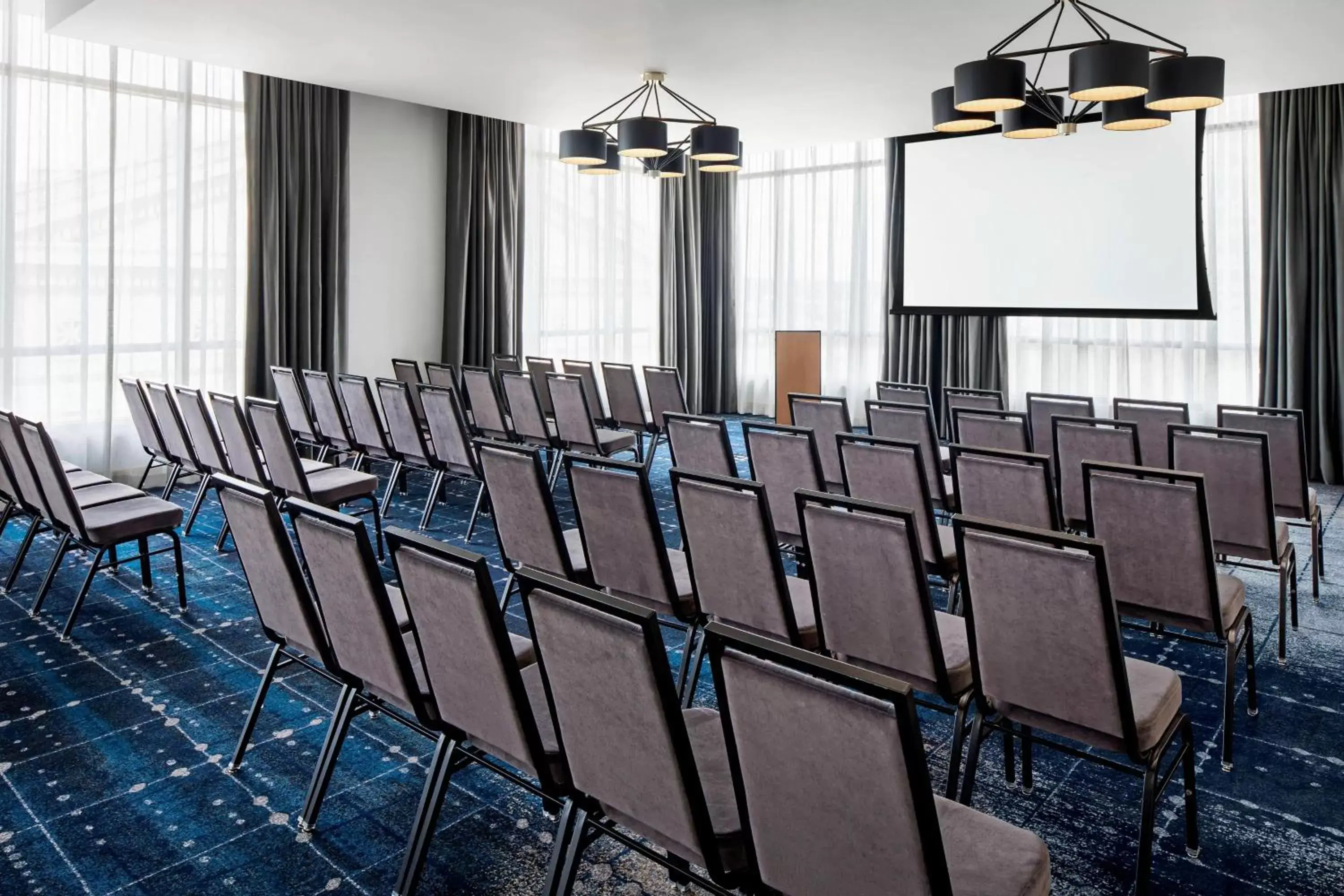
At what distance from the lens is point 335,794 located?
273cm

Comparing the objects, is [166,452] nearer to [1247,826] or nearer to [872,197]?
[1247,826]

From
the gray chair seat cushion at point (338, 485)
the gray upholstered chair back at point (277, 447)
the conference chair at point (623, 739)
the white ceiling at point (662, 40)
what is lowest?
the conference chair at point (623, 739)

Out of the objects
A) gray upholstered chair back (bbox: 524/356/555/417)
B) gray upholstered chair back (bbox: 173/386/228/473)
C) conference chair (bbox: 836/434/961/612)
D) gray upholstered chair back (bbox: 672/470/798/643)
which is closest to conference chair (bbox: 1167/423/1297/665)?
conference chair (bbox: 836/434/961/612)

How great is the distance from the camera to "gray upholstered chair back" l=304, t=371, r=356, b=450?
6004 mm

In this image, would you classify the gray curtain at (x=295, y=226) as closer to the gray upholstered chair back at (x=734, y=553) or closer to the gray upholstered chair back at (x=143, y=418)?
the gray upholstered chair back at (x=143, y=418)

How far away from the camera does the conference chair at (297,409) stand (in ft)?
20.1

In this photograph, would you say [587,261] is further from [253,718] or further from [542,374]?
[253,718]

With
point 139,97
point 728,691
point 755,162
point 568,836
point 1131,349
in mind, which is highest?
point 755,162

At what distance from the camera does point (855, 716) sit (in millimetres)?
1403

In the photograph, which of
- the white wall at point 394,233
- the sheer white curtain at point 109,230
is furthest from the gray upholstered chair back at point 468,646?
the white wall at point 394,233

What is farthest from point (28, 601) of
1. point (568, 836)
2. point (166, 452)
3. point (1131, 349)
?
point (1131, 349)

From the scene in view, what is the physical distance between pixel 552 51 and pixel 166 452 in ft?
11.3

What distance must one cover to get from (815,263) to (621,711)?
378 inches

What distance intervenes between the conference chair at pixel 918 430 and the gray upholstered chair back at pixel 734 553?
1873mm
